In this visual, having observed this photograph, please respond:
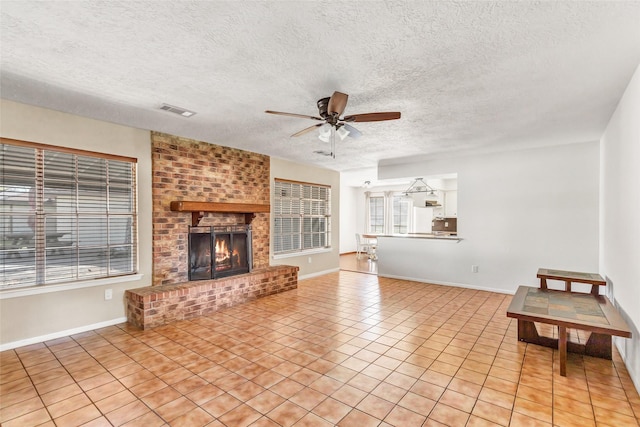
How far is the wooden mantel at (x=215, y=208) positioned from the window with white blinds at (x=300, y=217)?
2.66 feet

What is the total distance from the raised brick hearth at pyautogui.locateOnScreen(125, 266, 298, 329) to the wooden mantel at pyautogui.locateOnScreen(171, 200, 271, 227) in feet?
3.24

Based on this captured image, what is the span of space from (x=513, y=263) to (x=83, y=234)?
21.7 ft

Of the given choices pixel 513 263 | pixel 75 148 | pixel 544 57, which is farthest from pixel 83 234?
pixel 513 263

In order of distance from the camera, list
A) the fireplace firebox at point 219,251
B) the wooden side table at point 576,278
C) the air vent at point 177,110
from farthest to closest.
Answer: the fireplace firebox at point 219,251 < the wooden side table at point 576,278 < the air vent at point 177,110

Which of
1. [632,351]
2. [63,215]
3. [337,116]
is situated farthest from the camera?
[63,215]

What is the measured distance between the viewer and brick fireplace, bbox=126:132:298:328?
13.6 ft

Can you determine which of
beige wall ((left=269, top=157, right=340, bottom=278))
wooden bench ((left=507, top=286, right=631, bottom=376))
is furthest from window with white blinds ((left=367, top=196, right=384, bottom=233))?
wooden bench ((left=507, top=286, right=631, bottom=376))

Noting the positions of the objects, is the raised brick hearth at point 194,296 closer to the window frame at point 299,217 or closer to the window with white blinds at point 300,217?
the window frame at point 299,217

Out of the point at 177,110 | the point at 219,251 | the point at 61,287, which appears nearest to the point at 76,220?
the point at 61,287

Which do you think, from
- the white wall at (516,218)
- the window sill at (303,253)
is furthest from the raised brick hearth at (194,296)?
the white wall at (516,218)

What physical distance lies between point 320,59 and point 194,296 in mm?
3535

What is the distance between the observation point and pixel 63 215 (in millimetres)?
3678

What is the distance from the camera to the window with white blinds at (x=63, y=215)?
10.9 ft

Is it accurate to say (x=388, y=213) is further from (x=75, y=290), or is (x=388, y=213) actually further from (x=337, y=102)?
(x=75, y=290)
